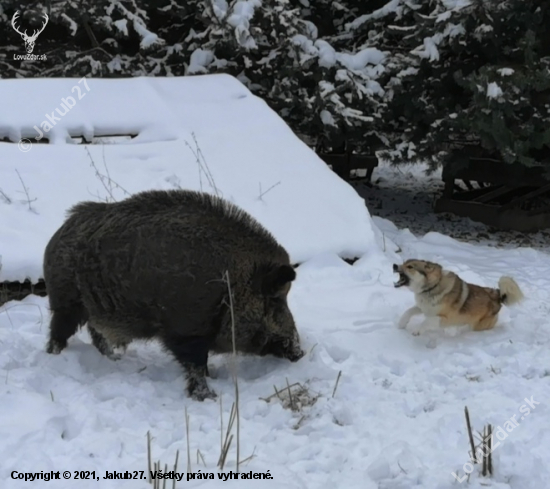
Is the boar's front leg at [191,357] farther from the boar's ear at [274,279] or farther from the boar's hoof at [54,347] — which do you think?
the boar's hoof at [54,347]

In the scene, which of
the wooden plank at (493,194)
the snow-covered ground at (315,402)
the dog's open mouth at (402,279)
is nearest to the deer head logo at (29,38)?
the snow-covered ground at (315,402)

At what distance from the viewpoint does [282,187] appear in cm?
720

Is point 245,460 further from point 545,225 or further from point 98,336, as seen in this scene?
point 545,225

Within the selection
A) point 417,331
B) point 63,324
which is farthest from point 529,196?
point 63,324

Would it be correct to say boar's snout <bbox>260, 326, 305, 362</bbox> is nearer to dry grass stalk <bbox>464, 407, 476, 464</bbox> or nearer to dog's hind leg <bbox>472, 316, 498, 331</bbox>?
dry grass stalk <bbox>464, 407, 476, 464</bbox>

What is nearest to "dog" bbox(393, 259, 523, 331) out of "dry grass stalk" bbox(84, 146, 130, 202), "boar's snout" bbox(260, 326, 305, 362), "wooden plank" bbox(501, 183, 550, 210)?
"boar's snout" bbox(260, 326, 305, 362)

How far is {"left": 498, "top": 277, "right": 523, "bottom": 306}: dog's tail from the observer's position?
4922 mm

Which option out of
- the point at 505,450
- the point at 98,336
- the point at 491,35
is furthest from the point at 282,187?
the point at 505,450

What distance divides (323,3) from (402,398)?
8.73 metres

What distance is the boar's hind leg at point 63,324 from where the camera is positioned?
410cm

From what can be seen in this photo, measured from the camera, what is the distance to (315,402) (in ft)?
12.1

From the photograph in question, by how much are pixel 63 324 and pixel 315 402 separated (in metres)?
1.76

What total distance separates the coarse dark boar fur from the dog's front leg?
3.60 feet

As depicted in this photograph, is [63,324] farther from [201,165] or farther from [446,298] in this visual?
[201,165]
